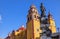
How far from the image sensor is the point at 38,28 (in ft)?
140

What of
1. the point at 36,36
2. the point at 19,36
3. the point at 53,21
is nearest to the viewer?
the point at 36,36

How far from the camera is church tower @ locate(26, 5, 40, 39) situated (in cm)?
4119

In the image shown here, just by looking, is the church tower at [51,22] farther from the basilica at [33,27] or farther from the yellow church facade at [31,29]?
the yellow church facade at [31,29]

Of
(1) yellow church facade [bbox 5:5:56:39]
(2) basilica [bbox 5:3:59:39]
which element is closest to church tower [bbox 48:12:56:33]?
(2) basilica [bbox 5:3:59:39]

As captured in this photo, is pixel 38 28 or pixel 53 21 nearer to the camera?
pixel 38 28

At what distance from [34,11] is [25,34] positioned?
24.1 feet

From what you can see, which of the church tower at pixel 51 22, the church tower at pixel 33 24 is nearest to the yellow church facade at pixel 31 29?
the church tower at pixel 33 24

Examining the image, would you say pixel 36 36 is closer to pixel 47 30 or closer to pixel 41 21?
pixel 47 30

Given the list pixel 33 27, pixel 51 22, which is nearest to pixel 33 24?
pixel 33 27

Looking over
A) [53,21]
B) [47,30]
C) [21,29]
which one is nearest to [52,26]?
[53,21]

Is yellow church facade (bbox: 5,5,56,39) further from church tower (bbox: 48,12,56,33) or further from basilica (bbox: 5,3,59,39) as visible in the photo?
→ church tower (bbox: 48,12,56,33)

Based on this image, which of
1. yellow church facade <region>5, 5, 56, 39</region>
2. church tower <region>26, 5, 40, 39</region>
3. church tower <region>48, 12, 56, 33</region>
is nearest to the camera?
church tower <region>26, 5, 40, 39</region>

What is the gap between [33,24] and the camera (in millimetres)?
41969

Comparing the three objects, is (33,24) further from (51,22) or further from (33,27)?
(51,22)
